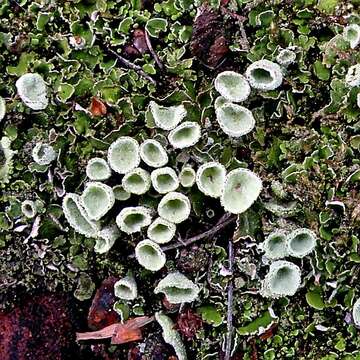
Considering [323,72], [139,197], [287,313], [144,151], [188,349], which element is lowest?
[188,349]

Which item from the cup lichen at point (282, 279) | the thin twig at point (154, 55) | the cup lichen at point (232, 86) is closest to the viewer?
the cup lichen at point (282, 279)

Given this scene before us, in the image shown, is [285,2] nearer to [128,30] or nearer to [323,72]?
[323,72]

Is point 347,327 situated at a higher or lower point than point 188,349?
higher

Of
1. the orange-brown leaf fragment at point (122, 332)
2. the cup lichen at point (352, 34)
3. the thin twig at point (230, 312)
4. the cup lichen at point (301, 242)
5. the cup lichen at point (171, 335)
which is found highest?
the cup lichen at point (352, 34)

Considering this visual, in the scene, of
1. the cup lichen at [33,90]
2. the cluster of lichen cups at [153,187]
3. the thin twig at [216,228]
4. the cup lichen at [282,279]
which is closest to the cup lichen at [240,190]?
the cluster of lichen cups at [153,187]

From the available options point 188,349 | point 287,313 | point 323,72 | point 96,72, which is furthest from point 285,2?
point 188,349

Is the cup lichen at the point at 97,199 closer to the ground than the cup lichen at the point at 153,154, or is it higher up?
closer to the ground

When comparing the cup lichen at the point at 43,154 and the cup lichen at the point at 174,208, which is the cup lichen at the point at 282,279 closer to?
the cup lichen at the point at 174,208

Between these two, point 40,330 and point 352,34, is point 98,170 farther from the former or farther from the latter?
point 352,34
